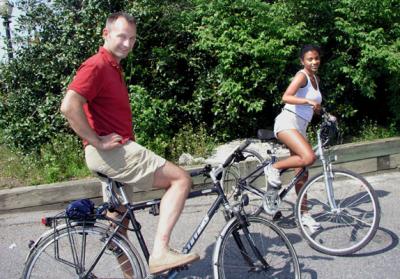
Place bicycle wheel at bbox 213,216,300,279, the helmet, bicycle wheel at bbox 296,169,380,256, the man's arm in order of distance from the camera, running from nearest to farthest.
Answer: the man's arm, the helmet, bicycle wheel at bbox 213,216,300,279, bicycle wheel at bbox 296,169,380,256

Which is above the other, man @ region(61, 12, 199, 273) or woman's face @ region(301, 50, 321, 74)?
woman's face @ region(301, 50, 321, 74)

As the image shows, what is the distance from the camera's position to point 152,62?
7.46m

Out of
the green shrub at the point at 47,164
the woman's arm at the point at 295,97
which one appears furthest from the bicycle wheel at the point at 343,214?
the green shrub at the point at 47,164

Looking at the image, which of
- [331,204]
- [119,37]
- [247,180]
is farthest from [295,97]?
[119,37]

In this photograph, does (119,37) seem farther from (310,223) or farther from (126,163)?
(310,223)

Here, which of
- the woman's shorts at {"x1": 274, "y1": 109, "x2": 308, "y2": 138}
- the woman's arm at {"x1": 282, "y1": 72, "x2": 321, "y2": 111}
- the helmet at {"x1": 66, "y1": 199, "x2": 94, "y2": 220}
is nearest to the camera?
the helmet at {"x1": 66, "y1": 199, "x2": 94, "y2": 220}

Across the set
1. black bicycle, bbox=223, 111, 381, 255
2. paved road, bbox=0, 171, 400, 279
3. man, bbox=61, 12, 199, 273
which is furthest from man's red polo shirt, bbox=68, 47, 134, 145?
black bicycle, bbox=223, 111, 381, 255

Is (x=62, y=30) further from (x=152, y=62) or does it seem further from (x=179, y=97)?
(x=179, y=97)

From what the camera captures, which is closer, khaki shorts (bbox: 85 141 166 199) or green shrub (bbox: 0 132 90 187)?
khaki shorts (bbox: 85 141 166 199)

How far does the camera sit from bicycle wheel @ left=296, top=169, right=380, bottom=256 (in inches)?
170

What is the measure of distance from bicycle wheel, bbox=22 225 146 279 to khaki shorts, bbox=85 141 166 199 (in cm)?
39

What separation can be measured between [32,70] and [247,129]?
3.55 metres

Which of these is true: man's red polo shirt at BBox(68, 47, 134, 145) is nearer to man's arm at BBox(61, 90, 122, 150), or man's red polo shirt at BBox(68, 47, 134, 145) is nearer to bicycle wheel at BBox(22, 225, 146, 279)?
man's arm at BBox(61, 90, 122, 150)

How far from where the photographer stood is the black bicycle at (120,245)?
3135 millimetres
